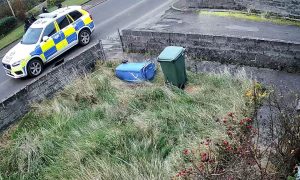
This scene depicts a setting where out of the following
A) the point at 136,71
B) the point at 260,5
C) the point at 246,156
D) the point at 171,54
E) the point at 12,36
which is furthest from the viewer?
the point at 12,36

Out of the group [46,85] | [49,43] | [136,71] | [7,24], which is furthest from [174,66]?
[7,24]

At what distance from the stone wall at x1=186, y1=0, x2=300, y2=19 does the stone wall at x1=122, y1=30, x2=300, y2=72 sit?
14.6 feet

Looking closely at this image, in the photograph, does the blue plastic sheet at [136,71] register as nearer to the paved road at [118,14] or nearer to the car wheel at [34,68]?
the car wheel at [34,68]

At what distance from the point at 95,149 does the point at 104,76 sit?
344 centimetres

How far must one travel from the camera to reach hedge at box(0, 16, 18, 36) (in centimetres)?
1786

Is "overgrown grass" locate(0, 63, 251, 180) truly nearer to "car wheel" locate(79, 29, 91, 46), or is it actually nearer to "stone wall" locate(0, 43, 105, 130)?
"stone wall" locate(0, 43, 105, 130)

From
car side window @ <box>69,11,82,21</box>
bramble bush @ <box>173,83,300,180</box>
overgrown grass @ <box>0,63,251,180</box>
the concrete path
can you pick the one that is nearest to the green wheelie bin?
overgrown grass @ <box>0,63,251,180</box>

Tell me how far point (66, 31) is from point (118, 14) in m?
4.73

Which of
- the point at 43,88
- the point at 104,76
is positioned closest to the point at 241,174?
the point at 104,76

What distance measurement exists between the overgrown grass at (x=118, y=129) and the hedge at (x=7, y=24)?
33.7 ft

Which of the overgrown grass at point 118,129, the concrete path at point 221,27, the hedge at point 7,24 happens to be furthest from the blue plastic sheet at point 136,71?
the hedge at point 7,24

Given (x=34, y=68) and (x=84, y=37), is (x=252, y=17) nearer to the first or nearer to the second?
(x=84, y=37)

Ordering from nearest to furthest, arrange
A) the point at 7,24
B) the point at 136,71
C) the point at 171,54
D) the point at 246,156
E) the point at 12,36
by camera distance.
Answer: the point at 246,156, the point at 171,54, the point at 136,71, the point at 12,36, the point at 7,24

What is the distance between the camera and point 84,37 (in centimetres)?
1309
